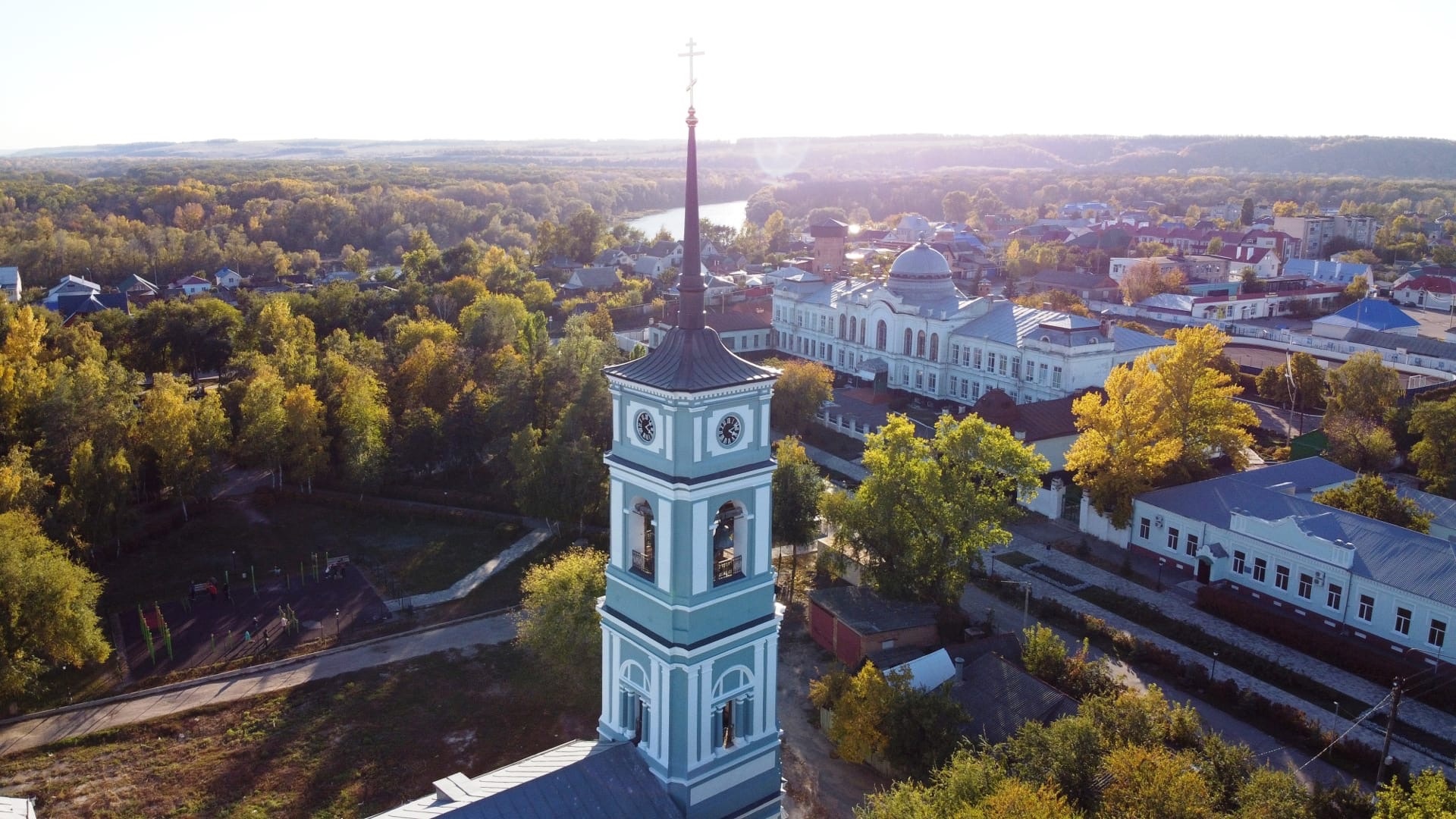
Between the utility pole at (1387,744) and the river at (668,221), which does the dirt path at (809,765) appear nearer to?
the utility pole at (1387,744)

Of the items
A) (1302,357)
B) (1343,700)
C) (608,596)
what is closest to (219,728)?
(608,596)

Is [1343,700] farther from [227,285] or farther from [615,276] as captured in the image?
[227,285]

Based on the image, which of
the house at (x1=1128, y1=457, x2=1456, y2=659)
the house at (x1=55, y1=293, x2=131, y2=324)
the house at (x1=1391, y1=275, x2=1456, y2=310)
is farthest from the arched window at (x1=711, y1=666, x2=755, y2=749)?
the house at (x1=1391, y1=275, x2=1456, y2=310)

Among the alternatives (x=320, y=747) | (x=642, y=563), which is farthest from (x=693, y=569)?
(x=320, y=747)

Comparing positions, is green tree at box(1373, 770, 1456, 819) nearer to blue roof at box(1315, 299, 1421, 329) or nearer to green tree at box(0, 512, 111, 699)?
green tree at box(0, 512, 111, 699)

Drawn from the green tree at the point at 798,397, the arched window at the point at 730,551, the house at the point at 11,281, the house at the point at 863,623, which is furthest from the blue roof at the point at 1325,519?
the house at the point at 11,281

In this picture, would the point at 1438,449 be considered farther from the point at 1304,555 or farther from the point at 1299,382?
the point at 1304,555

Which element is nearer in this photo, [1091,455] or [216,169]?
[1091,455]
